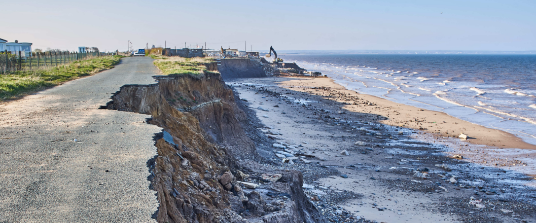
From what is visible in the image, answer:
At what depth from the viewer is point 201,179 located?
23.5ft

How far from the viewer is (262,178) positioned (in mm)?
9523

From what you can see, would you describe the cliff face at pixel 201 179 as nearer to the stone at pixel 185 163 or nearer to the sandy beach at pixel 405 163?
the stone at pixel 185 163

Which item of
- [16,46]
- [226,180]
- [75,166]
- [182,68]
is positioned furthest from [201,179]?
[16,46]

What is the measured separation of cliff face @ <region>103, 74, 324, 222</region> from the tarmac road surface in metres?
0.33

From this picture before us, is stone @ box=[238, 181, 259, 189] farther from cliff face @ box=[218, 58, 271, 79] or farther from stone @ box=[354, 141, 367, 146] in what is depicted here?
cliff face @ box=[218, 58, 271, 79]

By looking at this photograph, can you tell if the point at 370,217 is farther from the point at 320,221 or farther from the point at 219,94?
the point at 219,94

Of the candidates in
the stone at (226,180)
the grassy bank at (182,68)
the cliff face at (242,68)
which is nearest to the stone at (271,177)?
the stone at (226,180)

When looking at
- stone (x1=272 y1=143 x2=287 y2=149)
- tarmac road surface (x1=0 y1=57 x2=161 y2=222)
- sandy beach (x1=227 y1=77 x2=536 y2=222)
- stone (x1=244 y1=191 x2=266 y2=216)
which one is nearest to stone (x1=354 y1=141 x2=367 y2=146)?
sandy beach (x1=227 y1=77 x2=536 y2=222)

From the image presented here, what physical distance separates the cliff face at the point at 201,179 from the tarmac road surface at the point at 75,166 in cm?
33

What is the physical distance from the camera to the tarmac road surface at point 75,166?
4.33m

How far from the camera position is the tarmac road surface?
171 inches

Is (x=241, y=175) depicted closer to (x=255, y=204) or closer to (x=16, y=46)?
(x=255, y=204)

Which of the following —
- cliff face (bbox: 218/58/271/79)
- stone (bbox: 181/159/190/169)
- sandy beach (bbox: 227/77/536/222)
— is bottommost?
sandy beach (bbox: 227/77/536/222)

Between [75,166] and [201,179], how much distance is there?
7.18ft
